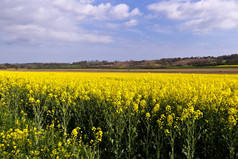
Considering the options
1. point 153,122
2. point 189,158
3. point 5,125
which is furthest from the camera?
point 5,125

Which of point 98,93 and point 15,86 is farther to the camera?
point 15,86

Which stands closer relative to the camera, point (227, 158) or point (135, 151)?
point (227, 158)

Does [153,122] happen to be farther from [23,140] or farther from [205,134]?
[23,140]

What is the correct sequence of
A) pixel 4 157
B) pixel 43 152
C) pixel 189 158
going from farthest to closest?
pixel 43 152
pixel 4 157
pixel 189 158

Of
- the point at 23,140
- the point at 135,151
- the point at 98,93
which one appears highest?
the point at 98,93

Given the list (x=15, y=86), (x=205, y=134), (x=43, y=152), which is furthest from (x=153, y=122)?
(x=15, y=86)

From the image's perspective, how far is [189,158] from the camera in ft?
11.9

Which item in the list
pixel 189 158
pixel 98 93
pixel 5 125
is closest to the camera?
pixel 189 158

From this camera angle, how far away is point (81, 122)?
6484mm

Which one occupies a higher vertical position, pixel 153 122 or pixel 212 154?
pixel 153 122

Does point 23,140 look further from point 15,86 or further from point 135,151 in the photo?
point 15,86

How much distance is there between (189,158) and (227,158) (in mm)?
872

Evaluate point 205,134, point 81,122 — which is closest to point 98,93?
point 81,122

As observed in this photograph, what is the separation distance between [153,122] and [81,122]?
270cm
